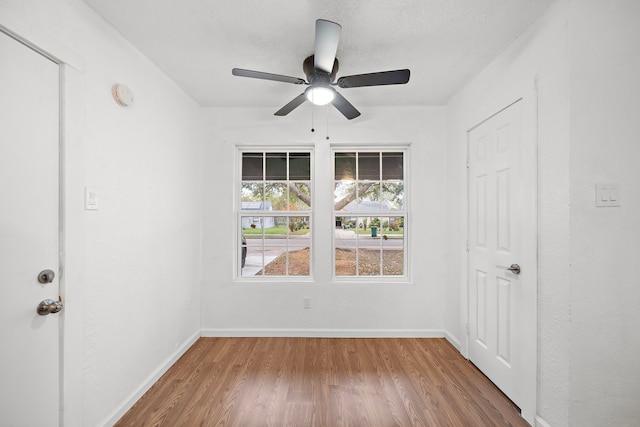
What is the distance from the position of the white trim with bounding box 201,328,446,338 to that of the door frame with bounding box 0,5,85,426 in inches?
61.9

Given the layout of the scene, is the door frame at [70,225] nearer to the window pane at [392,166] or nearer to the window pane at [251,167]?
the window pane at [251,167]

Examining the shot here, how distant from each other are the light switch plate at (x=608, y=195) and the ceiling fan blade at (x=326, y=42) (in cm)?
163

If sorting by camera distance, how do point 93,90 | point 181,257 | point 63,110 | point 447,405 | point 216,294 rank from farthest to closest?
point 216,294 → point 181,257 → point 447,405 → point 93,90 → point 63,110

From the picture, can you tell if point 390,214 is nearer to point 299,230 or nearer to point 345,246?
point 345,246

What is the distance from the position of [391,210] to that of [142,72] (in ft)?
8.77

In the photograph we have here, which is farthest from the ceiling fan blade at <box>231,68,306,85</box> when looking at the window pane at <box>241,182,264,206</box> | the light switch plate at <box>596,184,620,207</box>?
the light switch plate at <box>596,184,620,207</box>

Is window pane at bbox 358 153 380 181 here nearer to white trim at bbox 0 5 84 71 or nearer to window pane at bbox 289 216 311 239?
window pane at bbox 289 216 311 239

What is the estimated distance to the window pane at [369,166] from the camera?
3.25 m

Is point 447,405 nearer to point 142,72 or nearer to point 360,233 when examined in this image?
point 360,233

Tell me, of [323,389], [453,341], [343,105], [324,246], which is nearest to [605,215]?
[343,105]

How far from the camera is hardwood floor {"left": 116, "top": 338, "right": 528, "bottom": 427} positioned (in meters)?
1.83

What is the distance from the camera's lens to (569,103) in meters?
1.52

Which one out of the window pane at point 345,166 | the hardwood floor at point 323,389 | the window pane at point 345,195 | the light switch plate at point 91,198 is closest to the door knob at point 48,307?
the light switch plate at point 91,198

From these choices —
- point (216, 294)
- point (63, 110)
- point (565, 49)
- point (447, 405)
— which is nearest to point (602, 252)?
point (565, 49)
